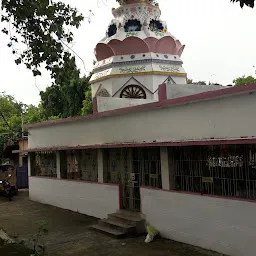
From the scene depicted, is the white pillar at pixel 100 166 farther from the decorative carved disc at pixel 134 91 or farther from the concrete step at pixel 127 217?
the decorative carved disc at pixel 134 91

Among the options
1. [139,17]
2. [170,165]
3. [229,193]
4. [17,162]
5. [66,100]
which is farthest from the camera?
[66,100]

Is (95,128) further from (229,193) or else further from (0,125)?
(0,125)

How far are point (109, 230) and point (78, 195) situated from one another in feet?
11.1

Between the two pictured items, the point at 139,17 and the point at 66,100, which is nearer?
the point at 139,17

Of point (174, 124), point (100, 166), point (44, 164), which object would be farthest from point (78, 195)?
point (174, 124)

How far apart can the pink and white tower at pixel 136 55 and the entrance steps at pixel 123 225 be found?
711 centimetres

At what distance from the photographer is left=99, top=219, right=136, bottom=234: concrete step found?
8870mm

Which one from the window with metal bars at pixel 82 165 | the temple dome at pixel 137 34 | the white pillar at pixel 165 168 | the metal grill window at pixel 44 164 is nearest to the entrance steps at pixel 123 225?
the white pillar at pixel 165 168

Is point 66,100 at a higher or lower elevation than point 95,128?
higher

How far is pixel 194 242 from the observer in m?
7.80

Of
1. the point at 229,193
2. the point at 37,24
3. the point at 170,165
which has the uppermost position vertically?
the point at 37,24

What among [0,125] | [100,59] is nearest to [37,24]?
[100,59]

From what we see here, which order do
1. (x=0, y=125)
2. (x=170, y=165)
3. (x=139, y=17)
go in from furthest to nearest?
(x=0, y=125)
(x=139, y=17)
(x=170, y=165)

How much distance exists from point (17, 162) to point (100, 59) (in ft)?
37.6
